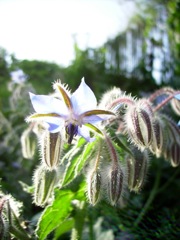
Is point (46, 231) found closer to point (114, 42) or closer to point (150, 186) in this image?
point (150, 186)

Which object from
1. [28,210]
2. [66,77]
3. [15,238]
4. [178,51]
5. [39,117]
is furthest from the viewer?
[66,77]

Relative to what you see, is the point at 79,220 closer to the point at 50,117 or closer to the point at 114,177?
the point at 114,177

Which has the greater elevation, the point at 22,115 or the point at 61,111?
the point at 22,115

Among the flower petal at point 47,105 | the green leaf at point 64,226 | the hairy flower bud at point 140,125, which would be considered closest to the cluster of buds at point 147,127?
the hairy flower bud at point 140,125

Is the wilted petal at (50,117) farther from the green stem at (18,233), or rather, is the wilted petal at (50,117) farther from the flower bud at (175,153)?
the flower bud at (175,153)

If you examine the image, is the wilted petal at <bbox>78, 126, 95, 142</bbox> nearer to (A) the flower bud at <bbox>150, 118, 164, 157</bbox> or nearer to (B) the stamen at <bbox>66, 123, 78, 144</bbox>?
(B) the stamen at <bbox>66, 123, 78, 144</bbox>

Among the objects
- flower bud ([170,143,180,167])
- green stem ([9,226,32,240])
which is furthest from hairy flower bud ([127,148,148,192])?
green stem ([9,226,32,240])

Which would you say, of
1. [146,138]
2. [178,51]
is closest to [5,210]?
[146,138]
